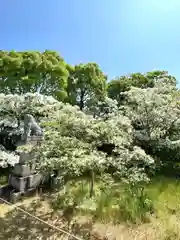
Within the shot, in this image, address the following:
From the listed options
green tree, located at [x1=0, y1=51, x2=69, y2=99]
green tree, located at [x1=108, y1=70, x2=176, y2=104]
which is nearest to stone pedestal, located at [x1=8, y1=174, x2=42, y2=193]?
green tree, located at [x1=0, y1=51, x2=69, y2=99]

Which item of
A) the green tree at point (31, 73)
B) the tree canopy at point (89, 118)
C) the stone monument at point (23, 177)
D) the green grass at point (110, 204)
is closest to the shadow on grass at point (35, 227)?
the green grass at point (110, 204)

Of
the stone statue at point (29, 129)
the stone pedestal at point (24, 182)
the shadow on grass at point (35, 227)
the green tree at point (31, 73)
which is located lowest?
the shadow on grass at point (35, 227)

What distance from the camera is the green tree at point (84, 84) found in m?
13.6

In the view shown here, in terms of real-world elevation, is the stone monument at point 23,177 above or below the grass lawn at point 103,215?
Answer: above

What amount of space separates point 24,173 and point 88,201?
222cm

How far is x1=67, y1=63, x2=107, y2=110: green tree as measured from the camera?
13.6 metres

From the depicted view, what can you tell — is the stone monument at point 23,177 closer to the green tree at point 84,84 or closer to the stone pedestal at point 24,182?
the stone pedestal at point 24,182

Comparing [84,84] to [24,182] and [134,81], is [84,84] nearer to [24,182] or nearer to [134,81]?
[134,81]

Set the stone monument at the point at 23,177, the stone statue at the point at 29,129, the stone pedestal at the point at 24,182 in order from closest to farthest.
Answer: the stone monument at the point at 23,177, the stone pedestal at the point at 24,182, the stone statue at the point at 29,129

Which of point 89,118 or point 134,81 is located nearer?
point 89,118

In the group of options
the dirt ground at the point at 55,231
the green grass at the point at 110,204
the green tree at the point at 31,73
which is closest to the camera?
the dirt ground at the point at 55,231

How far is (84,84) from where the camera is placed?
13656mm

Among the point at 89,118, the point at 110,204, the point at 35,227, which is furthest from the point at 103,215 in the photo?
the point at 89,118

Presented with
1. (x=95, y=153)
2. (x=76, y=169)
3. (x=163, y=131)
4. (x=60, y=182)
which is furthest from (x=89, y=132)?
(x=163, y=131)
